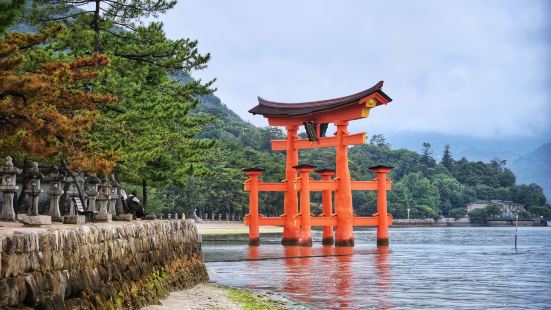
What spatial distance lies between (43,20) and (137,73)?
3.92m

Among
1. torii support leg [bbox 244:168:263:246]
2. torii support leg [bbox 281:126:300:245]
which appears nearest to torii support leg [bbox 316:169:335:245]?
torii support leg [bbox 281:126:300:245]

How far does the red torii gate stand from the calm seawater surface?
176 centimetres

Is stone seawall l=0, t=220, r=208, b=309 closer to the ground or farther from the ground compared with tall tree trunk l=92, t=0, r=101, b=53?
closer to the ground

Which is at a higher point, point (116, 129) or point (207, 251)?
point (116, 129)

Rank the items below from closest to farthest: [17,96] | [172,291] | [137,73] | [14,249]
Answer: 1. [14,249]
2. [17,96]
3. [172,291]
4. [137,73]

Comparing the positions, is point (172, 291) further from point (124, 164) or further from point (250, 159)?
point (250, 159)

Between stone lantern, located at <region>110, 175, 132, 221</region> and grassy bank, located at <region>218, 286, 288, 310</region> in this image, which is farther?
stone lantern, located at <region>110, 175, 132, 221</region>

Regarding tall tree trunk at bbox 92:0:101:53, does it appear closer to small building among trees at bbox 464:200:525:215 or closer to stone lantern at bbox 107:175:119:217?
stone lantern at bbox 107:175:119:217

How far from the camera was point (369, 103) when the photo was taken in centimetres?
3753

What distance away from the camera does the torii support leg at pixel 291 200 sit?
41.2 meters

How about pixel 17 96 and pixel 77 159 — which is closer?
pixel 17 96

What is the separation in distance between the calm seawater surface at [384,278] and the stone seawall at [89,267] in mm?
4108

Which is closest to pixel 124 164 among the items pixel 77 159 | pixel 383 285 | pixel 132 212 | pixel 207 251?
pixel 132 212

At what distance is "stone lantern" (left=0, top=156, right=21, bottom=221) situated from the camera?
14.0 metres
